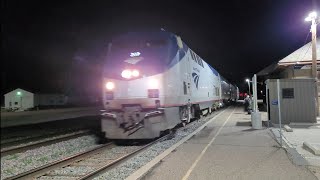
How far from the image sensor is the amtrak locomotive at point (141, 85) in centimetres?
1233

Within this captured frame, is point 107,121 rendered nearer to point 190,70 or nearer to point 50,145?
point 50,145

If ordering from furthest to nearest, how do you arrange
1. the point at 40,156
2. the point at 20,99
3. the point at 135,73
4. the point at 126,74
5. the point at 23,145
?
the point at 20,99 < the point at 23,145 < the point at 126,74 < the point at 135,73 < the point at 40,156

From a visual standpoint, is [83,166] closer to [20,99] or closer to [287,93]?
[287,93]

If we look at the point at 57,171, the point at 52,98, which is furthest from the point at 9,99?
the point at 57,171

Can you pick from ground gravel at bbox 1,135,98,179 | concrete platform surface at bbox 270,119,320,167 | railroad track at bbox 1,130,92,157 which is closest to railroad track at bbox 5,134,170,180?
ground gravel at bbox 1,135,98,179

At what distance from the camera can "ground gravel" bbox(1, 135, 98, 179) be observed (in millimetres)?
9617

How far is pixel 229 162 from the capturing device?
902 cm

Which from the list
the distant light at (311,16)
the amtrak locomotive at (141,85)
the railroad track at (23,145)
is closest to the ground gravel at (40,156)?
the railroad track at (23,145)

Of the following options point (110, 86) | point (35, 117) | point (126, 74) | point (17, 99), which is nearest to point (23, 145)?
point (110, 86)

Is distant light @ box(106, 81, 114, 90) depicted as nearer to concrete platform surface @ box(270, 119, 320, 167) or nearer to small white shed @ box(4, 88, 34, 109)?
concrete platform surface @ box(270, 119, 320, 167)

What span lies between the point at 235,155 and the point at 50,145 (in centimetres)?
711

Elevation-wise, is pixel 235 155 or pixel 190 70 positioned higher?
pixel 190 70

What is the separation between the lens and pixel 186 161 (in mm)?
9242

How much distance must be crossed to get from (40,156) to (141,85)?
3990mm
